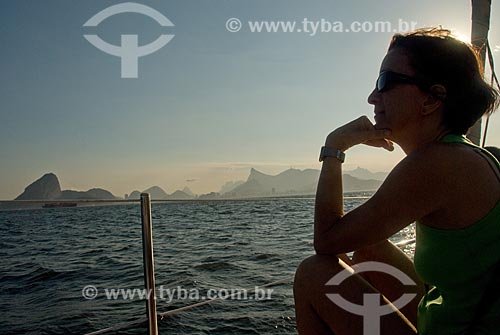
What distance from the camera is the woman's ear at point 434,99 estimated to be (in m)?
1.00

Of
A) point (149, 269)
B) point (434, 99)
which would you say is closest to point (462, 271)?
point (434, 99)

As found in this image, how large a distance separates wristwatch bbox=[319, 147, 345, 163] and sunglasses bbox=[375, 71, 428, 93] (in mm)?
195

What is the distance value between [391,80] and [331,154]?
0.25 meters

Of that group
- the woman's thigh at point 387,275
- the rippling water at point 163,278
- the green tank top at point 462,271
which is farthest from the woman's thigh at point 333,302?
the rippling water at point 163,278

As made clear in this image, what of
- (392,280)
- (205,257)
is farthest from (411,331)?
(205,257)

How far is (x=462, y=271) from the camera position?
0.85m

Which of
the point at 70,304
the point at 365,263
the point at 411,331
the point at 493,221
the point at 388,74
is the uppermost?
the point at 388,74

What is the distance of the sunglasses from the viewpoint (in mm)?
1021

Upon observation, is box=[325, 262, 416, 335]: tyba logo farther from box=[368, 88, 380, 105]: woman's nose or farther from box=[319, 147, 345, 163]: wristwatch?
box=[368, 88, 380, 105]: woman's nose

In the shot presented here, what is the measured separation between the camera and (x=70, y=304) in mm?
6332

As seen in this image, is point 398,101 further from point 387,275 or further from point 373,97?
point 387,275

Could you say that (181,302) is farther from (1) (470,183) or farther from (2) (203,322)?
(1) (470,183)

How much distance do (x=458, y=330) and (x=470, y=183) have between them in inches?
12.0

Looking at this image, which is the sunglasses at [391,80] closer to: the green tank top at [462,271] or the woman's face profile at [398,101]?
the woman's face profile at [398,101]
